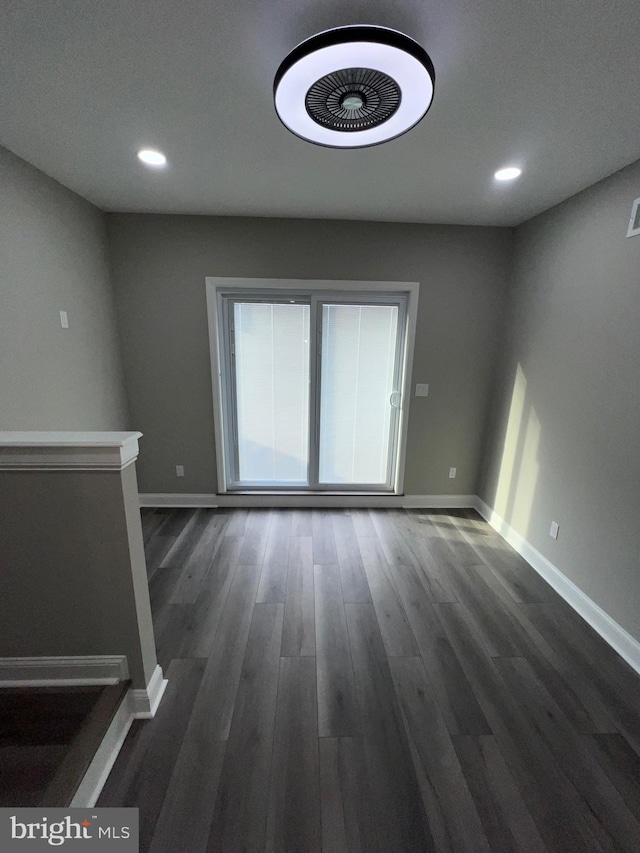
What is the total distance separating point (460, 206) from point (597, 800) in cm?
316

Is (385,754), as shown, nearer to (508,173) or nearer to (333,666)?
(333,666)

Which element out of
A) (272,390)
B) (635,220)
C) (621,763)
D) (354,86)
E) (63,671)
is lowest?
(621,763)

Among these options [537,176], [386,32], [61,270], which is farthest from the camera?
[61,270]

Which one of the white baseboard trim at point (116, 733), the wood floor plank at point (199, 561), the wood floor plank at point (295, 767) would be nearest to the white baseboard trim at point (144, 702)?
the white baseboard trim at point (116, 733)

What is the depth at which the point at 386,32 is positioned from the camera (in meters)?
0.96

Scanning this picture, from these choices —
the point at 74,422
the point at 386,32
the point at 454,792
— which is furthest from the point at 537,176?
the point at 74,422

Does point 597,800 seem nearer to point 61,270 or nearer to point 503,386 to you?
point 503,386

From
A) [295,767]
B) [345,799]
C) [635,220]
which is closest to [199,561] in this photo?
[295,767]

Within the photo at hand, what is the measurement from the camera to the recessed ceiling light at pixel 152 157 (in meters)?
1.75

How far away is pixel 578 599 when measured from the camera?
209cm

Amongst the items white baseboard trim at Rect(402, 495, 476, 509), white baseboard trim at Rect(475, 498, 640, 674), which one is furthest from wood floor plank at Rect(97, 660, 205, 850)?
white baseboard trim at Rect(402, 495, 476, 509)

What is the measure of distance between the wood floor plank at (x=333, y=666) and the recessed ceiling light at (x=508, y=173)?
8.84ft

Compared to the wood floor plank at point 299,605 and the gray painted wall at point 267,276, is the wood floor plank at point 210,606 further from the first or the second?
the gray painted wall at point 267,276

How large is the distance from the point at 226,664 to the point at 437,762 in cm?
100
